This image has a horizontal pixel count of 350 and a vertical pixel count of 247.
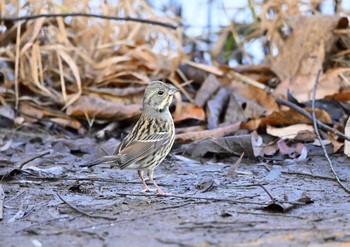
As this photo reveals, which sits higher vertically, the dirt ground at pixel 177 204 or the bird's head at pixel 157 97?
the bird's head at pixel 157 97

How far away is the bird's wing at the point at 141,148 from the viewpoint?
529 cm

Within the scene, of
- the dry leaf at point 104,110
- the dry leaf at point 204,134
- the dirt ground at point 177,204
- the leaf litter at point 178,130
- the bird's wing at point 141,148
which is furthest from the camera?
the dry leaf at point 104,110

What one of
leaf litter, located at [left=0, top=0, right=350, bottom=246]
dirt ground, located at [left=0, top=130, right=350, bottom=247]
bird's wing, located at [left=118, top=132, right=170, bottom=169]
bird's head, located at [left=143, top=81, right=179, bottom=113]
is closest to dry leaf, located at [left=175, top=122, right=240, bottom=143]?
leaf litter, located at [left=0, top=0, right=350, bottom=246]

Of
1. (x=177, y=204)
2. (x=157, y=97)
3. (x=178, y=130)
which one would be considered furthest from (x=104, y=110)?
(x=177, y=204)

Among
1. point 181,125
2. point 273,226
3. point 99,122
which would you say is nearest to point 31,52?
point 99,122

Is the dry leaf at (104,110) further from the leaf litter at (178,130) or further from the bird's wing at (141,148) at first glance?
the bird's wing at (141,148)

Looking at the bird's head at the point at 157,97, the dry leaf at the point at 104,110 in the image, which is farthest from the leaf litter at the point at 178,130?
the bird's head at the point at 157,97

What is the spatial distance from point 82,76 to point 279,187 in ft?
11.9

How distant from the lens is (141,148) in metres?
5.48

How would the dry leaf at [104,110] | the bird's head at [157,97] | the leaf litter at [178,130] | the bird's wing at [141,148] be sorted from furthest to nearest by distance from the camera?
the dry leaf at [104,110] → the bird's head at [157,97] → the bird's wing at [141,148] → the leaf litter at [178,130]

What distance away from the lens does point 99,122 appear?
7609mm

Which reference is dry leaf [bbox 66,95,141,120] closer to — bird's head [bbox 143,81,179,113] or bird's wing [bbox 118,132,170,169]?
bird's head [bbox 143,81,179,113]

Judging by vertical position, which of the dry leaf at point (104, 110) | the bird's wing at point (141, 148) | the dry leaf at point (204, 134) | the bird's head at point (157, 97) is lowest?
the dry leaf at point (204, 134)

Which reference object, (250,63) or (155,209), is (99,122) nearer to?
(250,63)
